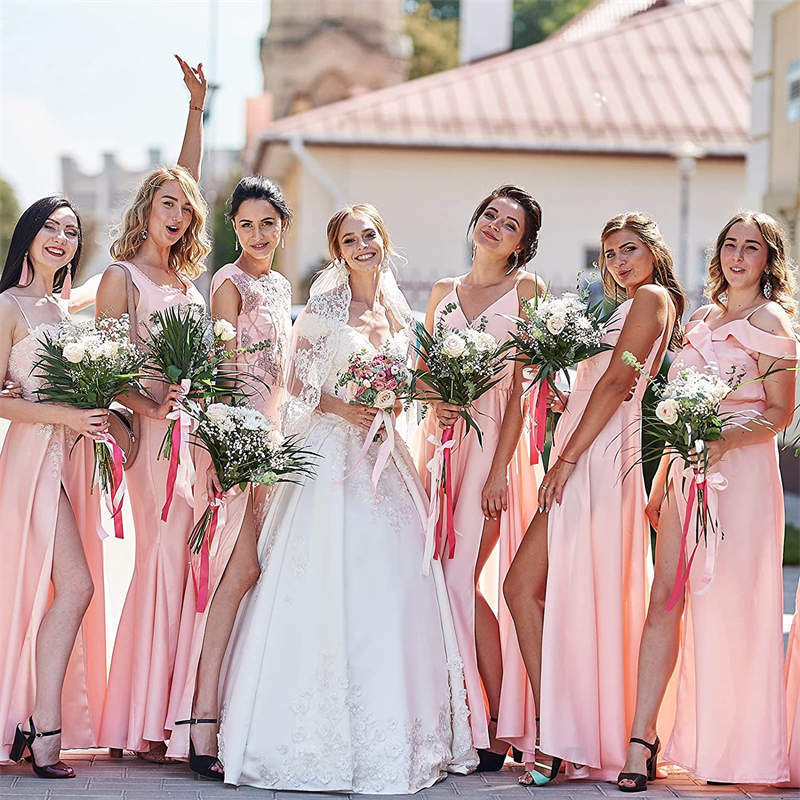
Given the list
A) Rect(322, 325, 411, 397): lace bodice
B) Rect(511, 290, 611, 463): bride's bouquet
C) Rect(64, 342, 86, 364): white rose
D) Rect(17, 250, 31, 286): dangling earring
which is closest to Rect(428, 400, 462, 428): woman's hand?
Rect(322, 325, 411, 397): lace bodice

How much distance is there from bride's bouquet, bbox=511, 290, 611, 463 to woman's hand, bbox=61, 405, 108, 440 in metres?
1.85

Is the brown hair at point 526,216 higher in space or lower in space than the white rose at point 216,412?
higher

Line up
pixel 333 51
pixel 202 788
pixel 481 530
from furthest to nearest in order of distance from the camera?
pixel 333 51
pixel 481 530
pixel 202 788

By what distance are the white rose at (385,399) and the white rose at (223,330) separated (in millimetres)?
702

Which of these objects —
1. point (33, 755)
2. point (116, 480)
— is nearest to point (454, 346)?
point (116, 480)

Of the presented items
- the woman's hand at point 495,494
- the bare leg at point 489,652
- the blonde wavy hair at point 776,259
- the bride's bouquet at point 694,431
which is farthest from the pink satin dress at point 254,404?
the blonde wavy hair at point 776,259

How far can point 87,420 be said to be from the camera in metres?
5.50

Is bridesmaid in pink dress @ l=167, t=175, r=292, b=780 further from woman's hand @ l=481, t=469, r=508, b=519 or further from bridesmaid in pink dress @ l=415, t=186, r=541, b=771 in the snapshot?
woman's hand @ l=481, t=469, r=508, b=519

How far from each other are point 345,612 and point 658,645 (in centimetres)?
141

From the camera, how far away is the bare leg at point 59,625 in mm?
5512

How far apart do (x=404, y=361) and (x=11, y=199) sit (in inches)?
2971

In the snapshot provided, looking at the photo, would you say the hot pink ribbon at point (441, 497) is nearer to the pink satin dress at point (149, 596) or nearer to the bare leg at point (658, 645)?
the bare leg at point (658, 645)

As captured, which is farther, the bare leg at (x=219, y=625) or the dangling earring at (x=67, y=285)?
the dangling earring at (x=67, y=285)

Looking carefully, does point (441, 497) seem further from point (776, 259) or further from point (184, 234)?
point (776, 259)
